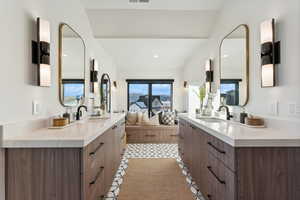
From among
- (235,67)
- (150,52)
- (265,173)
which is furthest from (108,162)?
(150,52)

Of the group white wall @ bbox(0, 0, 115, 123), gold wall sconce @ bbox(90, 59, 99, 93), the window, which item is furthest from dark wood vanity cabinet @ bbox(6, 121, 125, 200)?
the window

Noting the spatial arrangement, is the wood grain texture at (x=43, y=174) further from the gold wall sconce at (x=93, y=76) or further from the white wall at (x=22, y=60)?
the gold wall sconce at (x=93, y=76)

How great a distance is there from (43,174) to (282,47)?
227 cm

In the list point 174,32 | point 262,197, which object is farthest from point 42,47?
point 174,32

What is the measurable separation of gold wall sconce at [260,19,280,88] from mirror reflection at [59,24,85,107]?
226cm

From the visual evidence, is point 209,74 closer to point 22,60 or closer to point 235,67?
point 235,67

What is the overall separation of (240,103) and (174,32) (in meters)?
2.06

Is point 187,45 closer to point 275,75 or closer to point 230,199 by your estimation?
point 275,75

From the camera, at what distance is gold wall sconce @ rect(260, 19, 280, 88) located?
208 cm

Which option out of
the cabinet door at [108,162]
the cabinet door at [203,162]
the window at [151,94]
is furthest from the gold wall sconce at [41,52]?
the window at [151,94]

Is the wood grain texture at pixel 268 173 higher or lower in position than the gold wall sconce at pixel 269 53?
lower

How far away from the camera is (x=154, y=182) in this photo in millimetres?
3100

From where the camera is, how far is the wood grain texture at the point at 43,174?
1.59 metres

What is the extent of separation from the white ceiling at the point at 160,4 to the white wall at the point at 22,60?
1028mm
